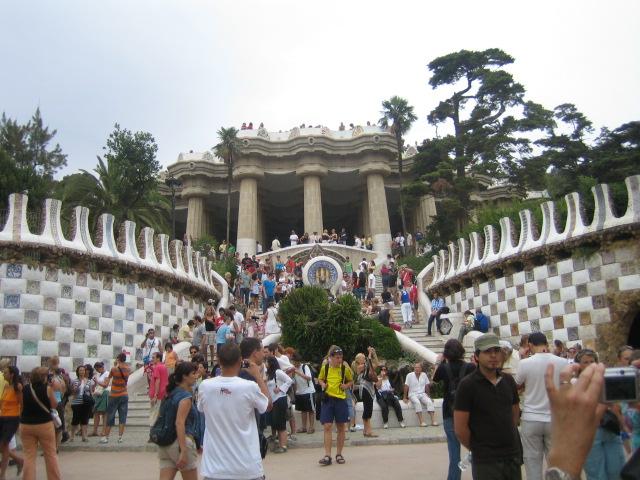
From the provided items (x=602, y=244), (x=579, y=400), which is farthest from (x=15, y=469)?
(x=602, y=244)

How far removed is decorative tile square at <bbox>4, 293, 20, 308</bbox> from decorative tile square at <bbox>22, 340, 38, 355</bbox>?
817 millimetres

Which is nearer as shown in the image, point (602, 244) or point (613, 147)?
point (602, 244)

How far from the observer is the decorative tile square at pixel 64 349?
1371 centimetres

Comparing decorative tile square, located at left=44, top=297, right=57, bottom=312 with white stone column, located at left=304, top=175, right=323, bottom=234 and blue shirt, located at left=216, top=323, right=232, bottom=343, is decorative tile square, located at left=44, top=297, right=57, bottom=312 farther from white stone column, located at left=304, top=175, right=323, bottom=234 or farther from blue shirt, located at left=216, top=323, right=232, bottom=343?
white stone column, located at left=304, top=175, right=323, bottom=234

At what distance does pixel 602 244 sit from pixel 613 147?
16.6m

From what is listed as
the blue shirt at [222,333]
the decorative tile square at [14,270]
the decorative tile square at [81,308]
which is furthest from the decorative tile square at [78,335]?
the blue shirt at [222,333]

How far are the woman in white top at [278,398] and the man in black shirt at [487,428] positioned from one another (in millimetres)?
5467

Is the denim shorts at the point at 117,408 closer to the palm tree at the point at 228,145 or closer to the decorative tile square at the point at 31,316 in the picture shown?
the decorative tile square at the point at 31,316

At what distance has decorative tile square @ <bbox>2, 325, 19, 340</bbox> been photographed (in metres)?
12.9

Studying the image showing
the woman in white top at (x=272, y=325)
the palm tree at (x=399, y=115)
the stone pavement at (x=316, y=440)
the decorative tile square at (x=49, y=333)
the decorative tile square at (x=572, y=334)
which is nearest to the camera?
the stone pavement at (x=316, y=440)

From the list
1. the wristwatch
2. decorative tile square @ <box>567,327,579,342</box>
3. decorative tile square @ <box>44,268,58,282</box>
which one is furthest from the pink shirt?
decorative tile square @ <box>567,327,579,342</box>

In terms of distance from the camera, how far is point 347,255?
34.8 m

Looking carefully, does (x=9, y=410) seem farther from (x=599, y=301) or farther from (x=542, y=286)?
(x=542, y=286)

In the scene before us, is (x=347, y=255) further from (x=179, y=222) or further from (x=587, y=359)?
(x=587, y=359)
